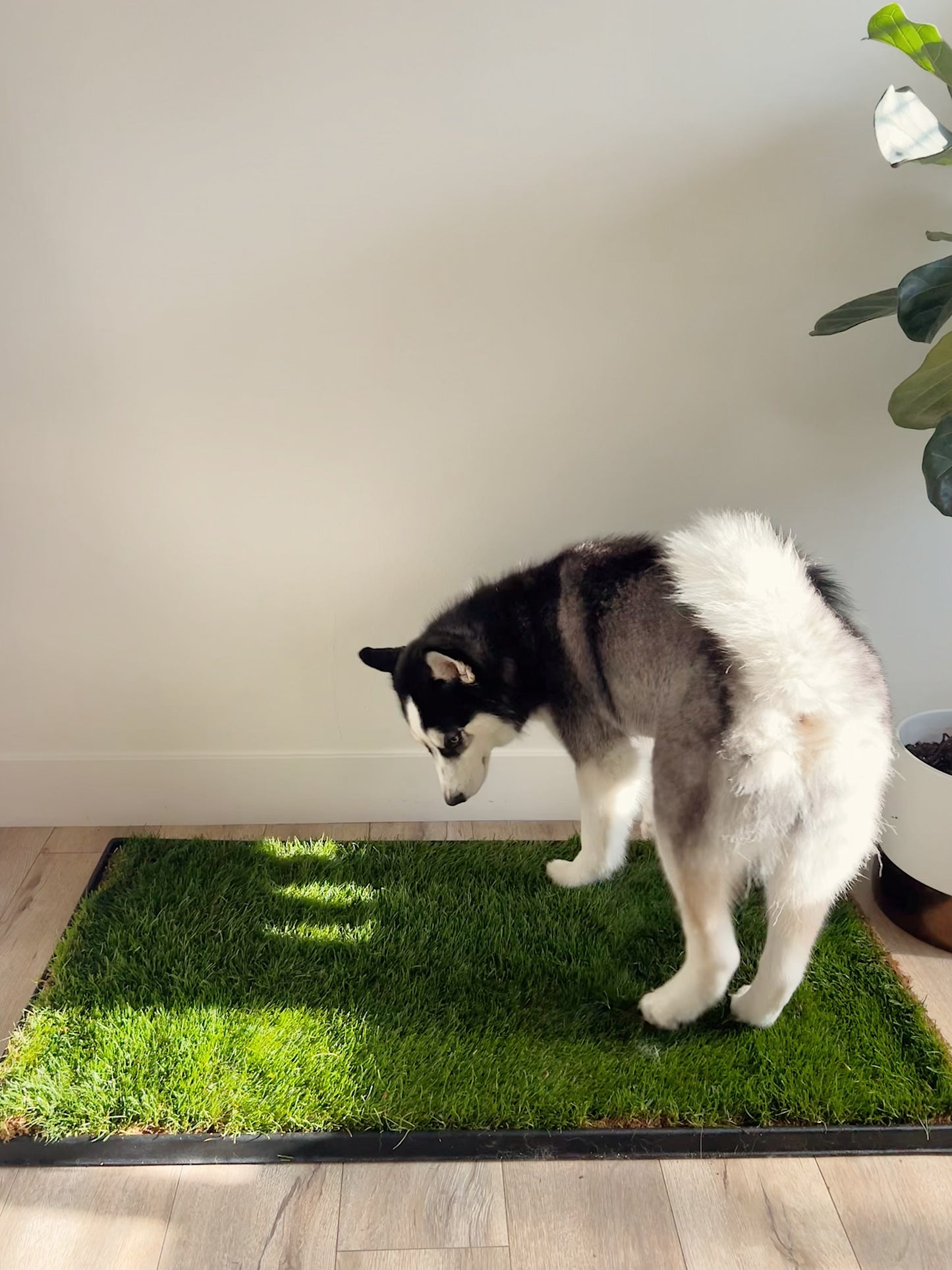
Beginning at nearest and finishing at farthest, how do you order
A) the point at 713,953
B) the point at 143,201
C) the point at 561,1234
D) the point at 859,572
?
1. the point at 561,1234
2. the point at 713,953
3. the point at 143,201
4. the point at 859,572

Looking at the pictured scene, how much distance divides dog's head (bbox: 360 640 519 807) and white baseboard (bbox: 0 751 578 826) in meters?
0.33

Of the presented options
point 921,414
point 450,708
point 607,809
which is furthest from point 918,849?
point 450,708

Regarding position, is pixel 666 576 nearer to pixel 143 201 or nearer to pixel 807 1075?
pixel 807 1075

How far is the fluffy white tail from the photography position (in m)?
1.34

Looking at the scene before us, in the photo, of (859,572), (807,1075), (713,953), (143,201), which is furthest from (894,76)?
(807,1075)

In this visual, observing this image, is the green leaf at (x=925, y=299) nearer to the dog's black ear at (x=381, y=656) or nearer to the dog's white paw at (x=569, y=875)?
the dog's black ear at (x=381, y=656)

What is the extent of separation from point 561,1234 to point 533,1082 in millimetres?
233

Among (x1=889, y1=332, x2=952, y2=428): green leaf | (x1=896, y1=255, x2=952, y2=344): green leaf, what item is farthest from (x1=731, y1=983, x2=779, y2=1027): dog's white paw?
(x1=896, y1=255, x2=952, y2=344): green leaf

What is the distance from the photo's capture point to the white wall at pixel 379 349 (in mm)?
1644

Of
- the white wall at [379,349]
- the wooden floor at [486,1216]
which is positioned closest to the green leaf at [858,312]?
the white wall at [379,349]

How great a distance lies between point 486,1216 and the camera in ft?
4.33

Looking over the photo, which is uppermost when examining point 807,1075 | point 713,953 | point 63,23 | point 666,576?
point 63,23

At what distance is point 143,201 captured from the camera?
1722 millimetres

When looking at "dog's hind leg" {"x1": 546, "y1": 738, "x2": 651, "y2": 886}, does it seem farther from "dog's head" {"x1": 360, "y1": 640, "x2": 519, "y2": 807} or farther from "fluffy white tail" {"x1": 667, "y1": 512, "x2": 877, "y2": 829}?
"fluffy white tail" {"x1": 667, "y1": 512, "x2": 877, "y2": 829}
